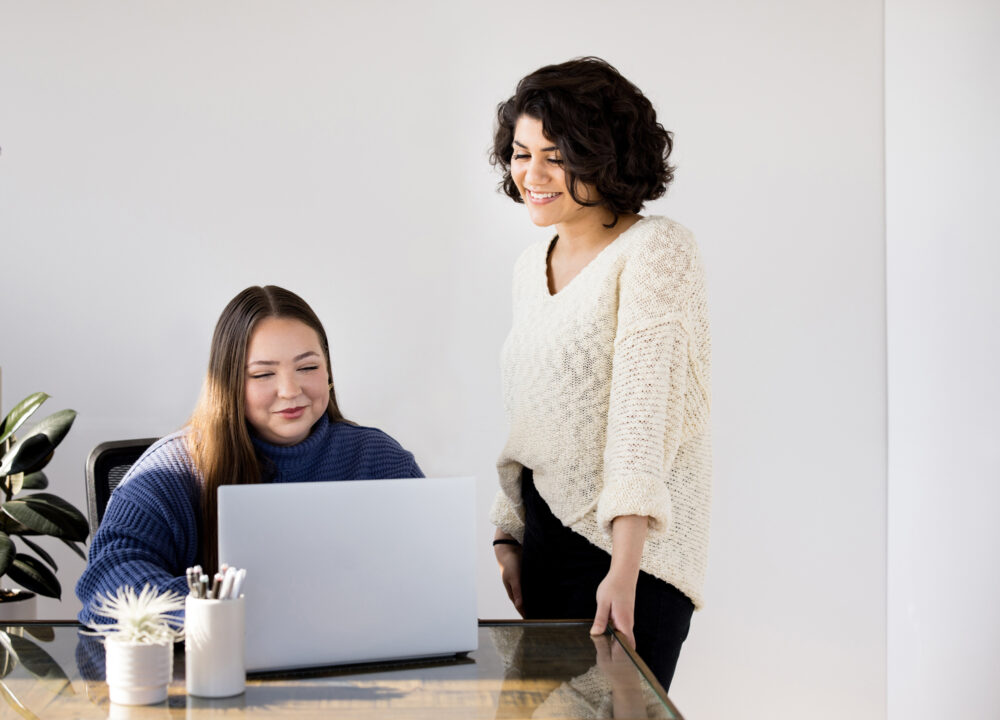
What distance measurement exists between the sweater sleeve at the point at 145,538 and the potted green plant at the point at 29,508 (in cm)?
93

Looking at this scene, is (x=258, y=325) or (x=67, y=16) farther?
(x=67, y=16)

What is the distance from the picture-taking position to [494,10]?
9.62 feet

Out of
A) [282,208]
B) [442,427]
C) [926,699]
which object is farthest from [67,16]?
[926,699]

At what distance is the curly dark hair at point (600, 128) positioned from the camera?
5.26 feet

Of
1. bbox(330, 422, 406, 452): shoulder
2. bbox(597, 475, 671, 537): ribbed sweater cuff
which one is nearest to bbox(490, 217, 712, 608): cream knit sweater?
bbox(597, 475, 671, 537): ribbed sweater cuff

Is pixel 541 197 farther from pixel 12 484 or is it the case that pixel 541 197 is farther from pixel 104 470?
pixel 12 484

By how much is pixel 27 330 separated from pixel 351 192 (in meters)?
1.00

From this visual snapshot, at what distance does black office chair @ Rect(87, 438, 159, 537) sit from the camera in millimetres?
2109

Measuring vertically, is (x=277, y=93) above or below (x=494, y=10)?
below

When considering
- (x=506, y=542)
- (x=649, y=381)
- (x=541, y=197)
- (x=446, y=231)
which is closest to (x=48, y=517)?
(x=506, y=542)

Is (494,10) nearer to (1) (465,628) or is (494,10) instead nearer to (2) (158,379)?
(2) (158,379)

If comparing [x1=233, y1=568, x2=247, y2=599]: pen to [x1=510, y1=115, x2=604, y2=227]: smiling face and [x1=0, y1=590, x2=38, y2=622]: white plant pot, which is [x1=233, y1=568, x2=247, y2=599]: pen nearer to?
[x1=510, y1=115, x2=604, y2=227]: smiling face

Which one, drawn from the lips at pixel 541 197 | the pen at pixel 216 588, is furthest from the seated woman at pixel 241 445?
the lips at pixel 541 197

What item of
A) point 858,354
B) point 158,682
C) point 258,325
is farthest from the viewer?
point 858,354
